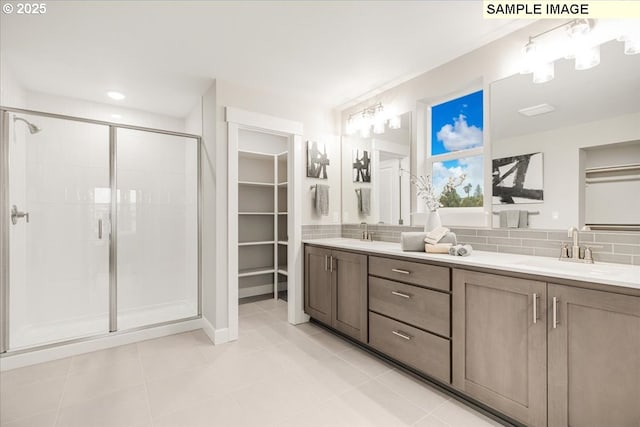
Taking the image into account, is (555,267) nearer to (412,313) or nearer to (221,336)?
(412,313)

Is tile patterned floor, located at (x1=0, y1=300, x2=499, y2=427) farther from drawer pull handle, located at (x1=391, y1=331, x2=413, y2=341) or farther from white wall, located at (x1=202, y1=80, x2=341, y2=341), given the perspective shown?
white wall, located at (x1=202, y1=80, x2=341, y2=341)

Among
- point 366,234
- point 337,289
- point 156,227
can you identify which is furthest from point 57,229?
point 366,234

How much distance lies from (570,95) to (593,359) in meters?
1.55

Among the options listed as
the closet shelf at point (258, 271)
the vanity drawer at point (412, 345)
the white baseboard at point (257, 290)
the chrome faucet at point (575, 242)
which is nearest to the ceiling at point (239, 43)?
the chrome faucet at point (575, 242)

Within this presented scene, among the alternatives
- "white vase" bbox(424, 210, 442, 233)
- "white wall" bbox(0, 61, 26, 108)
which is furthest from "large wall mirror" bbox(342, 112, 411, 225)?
"white wall" bbox(0, 61, 26, 108)

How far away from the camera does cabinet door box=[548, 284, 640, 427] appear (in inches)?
46.9

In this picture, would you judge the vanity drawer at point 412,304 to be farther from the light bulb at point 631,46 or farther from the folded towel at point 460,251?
the light bulb at point 631,46

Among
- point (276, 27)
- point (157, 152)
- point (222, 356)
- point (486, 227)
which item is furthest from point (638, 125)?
point (157, 152)

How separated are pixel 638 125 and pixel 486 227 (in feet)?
3.23

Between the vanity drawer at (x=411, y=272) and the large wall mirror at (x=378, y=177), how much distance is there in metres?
0.73

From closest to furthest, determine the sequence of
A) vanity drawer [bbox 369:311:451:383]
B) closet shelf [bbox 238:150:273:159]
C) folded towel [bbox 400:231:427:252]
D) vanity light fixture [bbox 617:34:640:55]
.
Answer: vanity light fixture [bbox 617:34:640:55] → vanity drawer [bbox 369:311:451:383] → folded towel [bbox 400:231:427:252] → closet shelf [bbox 238:150:273:159]

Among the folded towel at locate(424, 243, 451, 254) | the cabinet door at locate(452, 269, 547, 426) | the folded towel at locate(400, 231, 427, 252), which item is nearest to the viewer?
the cabinet door at locate(452, 269, 547, 426)

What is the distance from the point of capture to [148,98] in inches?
130

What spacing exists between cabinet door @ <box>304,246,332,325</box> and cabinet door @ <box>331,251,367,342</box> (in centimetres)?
10
